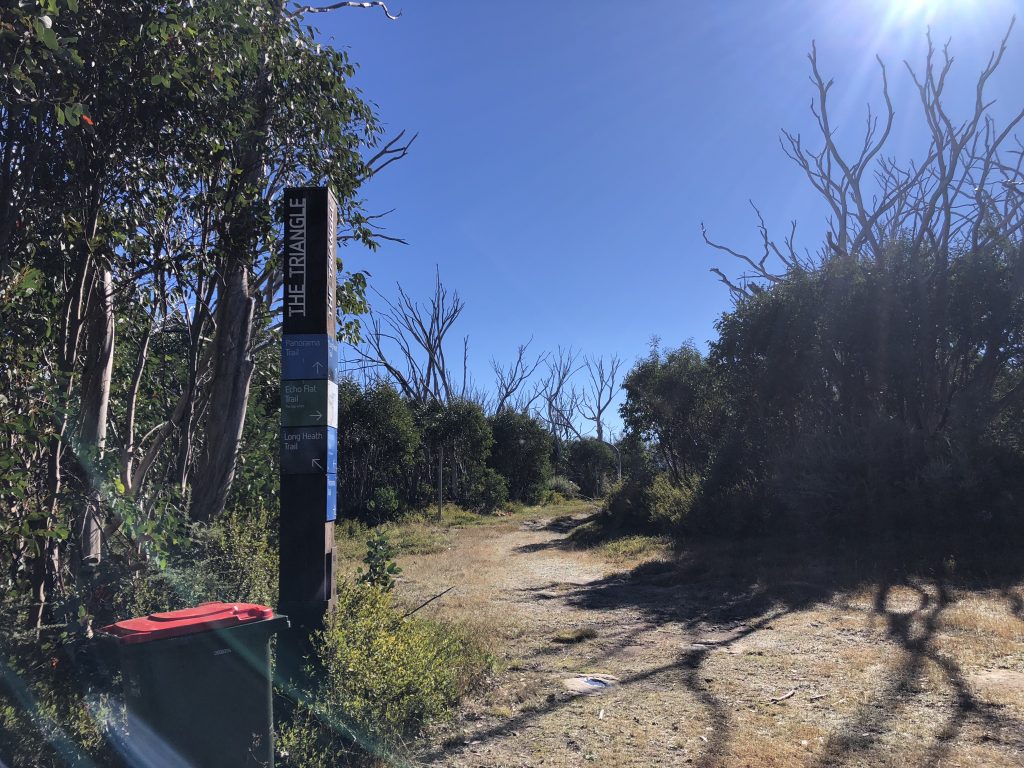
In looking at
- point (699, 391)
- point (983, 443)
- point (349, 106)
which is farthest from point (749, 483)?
point (349, 106)

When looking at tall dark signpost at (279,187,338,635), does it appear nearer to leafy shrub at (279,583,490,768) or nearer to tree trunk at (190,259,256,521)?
Result: leafy shrub at (279,583,490,768)

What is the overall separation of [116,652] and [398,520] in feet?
54.9

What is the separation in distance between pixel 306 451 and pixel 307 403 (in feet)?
0.93

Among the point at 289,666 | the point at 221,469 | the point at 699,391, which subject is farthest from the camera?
the point at 699,391

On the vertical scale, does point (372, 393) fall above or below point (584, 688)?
above

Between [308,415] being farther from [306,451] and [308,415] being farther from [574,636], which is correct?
[574,636]

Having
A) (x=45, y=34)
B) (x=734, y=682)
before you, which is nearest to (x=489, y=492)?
(x=734, y=682)

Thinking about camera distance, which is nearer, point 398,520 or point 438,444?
point 398,520

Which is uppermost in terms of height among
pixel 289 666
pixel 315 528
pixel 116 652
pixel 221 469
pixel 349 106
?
pixel 349 106

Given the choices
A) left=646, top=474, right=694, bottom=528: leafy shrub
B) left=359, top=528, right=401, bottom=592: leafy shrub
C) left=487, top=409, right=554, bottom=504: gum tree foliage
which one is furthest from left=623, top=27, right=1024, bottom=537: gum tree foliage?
left=487, top=409, right=554, bottom=504: gum tree foliage

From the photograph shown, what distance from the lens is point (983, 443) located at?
1002 cm

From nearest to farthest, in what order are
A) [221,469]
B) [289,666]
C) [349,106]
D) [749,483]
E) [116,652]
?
1. [116,652]
2. [289,666]
3. [349,106]
4. [221,469]
5. [749,483]

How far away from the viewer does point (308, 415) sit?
159 inches

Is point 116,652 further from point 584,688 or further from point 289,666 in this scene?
point 584,688
